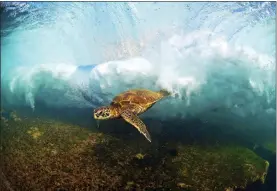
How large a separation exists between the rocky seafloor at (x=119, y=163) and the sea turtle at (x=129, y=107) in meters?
0.87

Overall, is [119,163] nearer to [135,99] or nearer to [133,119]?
[133,119]

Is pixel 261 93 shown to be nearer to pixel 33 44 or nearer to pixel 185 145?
pixel 185 145

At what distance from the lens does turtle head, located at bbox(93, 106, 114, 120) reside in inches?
198

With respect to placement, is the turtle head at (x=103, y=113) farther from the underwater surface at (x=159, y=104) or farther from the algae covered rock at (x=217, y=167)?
the algae covered rock at (x=217, y=167)

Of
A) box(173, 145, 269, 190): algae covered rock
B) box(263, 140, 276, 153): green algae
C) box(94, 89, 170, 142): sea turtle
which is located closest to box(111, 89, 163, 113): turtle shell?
box(94, 89, 170, 142): sea turtle

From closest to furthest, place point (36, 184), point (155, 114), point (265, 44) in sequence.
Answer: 1. point (36, 184)
2. point (265, 44)
3. point (155, 114)

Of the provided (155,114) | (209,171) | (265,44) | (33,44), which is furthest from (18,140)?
(33,44)

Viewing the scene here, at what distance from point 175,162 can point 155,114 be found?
506 cm

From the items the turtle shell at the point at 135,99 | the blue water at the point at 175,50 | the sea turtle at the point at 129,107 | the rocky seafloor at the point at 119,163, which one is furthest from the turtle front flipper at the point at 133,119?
the blue water at the point at 175,50

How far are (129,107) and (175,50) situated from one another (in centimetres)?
428

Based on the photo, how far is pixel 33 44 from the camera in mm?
17812

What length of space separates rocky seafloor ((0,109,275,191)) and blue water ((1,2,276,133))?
3298 millimetres

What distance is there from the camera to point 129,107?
221 inches

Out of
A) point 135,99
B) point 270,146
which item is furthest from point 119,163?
point 270,146
